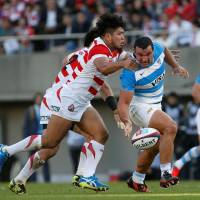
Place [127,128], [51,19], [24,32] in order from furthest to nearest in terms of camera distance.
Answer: [24,32], [51,19], [127,128]

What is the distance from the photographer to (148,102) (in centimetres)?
1300

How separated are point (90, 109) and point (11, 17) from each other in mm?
14453

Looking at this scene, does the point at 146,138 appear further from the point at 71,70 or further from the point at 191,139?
the point at 191,139

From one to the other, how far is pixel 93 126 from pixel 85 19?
11989 mm

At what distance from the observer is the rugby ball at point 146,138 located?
40.8 ft

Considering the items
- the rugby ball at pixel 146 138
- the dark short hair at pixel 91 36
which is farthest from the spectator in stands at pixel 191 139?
the rugby ball at pixel 146 138

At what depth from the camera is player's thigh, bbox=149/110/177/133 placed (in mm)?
12688

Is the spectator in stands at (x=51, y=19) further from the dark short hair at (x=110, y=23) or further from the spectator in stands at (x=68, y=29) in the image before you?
the dark short hair at (x=110, y=23)

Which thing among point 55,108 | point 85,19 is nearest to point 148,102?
point 55,108

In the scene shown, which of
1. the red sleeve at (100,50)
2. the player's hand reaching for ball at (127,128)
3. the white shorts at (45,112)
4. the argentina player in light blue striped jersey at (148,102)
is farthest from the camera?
the white shorts at (45,112)

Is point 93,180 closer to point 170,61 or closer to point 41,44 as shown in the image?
point 170,61

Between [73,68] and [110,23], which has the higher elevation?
[110,23]

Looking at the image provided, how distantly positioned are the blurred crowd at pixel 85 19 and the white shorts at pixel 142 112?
30.9ft

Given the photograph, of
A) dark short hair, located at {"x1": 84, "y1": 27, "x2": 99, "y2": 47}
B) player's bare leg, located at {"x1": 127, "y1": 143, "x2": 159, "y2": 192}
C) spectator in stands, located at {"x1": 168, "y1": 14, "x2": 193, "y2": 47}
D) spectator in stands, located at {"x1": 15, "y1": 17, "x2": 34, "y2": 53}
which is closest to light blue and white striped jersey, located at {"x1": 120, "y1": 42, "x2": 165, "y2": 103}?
player's bare leg, located at {"x1": 127, "y1": 143, "x2": 159, "y2": 192}
